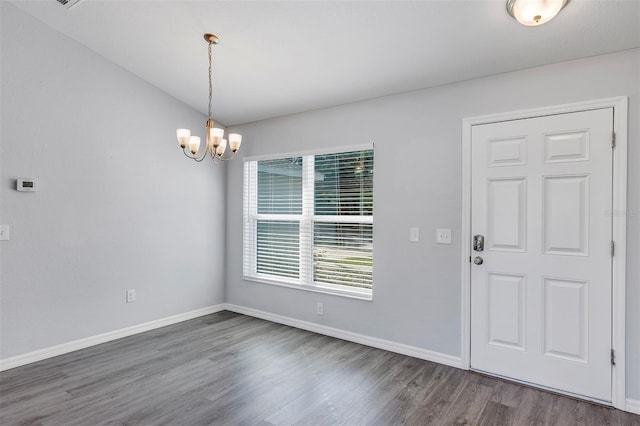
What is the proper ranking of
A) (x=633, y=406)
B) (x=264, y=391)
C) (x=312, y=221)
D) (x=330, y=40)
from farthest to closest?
(x=312, y=221) < (x=330, y=40) < (x=264, y=391) < (x=633, y=406)

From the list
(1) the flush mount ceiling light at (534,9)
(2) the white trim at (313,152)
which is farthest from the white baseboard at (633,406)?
(2) the white trim at (313,152)

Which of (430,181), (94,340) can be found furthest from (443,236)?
(94,340)

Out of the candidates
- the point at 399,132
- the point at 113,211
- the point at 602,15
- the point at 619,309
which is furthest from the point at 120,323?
the point at 602,15

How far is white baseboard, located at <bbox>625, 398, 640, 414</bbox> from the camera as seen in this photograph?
7.60 feet

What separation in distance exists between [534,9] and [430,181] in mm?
1453

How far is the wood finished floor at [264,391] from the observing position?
225 centimetres

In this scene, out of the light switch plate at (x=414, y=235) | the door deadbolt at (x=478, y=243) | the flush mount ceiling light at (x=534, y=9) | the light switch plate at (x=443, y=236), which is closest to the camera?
the flush mount ceiling light at (x=534, y=9)

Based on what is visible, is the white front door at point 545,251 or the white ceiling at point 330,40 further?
the white front door at point 545,251

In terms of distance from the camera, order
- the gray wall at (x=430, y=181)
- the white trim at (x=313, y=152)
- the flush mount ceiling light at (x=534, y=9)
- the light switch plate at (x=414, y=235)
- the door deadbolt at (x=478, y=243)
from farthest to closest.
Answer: the white trim at (x=313, y=152) → the light switch plate at (x=414, y=235) → the door deadbolt at (x=478, y=243) → the gray wall at (x=430, y=181) → the flush mount ceiling light at (x=534, y=9)

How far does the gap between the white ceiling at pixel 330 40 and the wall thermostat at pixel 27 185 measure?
1404 mm

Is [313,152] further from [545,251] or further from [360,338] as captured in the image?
[545,251]

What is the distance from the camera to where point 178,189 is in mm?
4180

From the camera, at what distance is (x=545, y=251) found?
104 inches

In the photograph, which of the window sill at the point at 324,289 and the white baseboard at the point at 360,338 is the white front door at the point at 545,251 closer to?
the white baseboard at the point at 360,338
